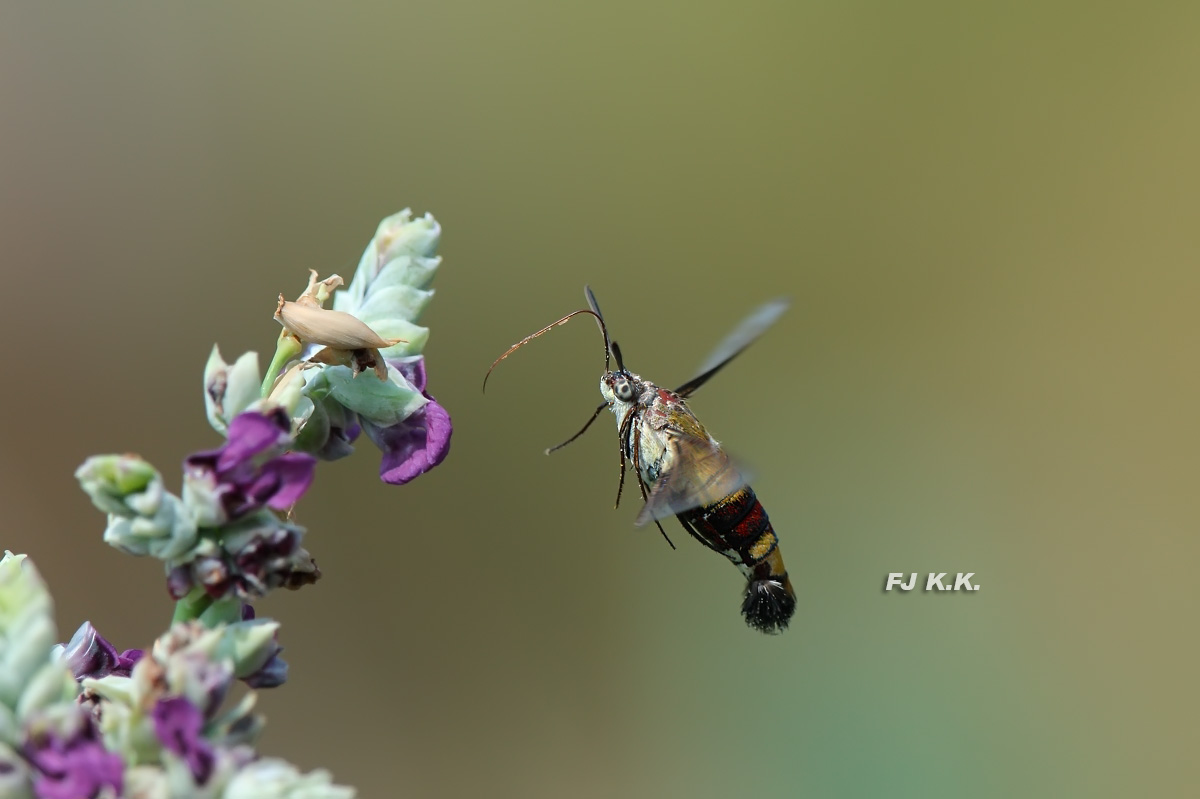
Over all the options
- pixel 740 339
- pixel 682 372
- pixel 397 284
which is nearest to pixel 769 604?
pixel 740 339

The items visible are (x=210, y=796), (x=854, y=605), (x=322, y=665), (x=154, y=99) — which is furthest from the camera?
(x=154, y=99)

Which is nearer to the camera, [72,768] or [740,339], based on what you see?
[72,768]

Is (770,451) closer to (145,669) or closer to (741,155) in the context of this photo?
(741,155)

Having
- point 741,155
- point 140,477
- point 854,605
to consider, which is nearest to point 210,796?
point 140,477

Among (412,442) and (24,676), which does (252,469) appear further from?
(412,442)

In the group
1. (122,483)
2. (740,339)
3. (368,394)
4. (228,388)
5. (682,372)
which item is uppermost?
(682,372)

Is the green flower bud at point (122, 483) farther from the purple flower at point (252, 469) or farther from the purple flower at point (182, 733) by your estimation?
the purple flower at point (182, 733)

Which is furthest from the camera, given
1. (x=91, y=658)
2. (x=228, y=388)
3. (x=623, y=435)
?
(x=623, y=435)

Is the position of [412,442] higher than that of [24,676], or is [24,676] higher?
[412,442]
